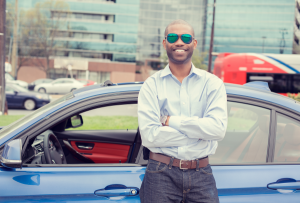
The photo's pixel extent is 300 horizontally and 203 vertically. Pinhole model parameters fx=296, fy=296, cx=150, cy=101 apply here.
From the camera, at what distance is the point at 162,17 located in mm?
56844

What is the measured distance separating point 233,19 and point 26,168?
57235 mm

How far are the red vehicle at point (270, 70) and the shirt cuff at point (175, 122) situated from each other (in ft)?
50.4

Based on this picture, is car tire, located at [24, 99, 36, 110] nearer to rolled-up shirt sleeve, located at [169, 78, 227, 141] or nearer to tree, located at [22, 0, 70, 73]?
rolled-up shirt sleeve, located at [169, 78, 227, 141]

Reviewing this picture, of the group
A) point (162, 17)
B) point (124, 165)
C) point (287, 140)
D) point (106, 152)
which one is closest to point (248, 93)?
point (287, 140)

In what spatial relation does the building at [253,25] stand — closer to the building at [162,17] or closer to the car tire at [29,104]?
the building at [162,17]

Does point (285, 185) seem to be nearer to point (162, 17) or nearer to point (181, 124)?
point (181, 124)

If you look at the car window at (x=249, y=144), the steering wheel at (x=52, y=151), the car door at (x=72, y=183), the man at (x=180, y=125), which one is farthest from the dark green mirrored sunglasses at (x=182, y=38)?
the steering wheel at (x=52, y=151)

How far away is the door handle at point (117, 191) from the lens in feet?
5.66

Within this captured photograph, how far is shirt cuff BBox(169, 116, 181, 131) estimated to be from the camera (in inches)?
62.4

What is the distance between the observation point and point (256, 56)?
53.6ft

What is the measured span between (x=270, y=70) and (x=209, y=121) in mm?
15896

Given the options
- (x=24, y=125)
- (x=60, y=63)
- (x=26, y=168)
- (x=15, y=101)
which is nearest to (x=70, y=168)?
(x=26, y=168)

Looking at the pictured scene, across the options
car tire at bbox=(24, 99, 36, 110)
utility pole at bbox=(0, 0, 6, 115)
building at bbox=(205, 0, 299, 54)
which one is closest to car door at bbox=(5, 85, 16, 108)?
car tire at bbox=(24, 99, 36, 110)

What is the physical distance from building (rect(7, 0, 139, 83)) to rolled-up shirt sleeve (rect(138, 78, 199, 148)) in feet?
154
